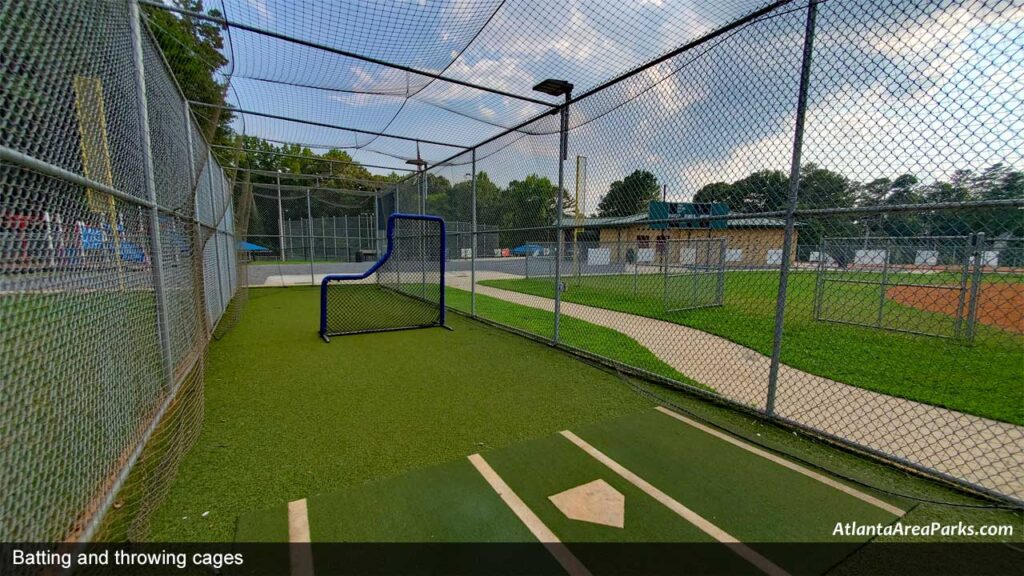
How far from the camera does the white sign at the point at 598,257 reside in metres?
8.11

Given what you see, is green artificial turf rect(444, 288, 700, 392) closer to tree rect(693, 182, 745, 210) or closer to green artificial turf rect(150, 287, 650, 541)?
green artificial turf rect(150, 287, 650, 541)

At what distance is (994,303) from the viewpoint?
6.11 metres

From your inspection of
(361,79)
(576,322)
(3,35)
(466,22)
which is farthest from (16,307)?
(576,322)

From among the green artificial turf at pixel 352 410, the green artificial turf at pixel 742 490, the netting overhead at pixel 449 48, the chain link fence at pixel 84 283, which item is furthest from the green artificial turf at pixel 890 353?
the chain link fence at pixel 84 283

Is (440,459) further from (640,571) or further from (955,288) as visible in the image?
(955,288)

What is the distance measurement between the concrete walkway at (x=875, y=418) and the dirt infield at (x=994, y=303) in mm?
1018

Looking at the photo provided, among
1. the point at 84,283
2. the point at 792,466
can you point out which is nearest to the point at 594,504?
the point at 792,466

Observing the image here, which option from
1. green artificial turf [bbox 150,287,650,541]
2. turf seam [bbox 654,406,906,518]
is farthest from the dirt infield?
green artificial turf [bbox 150,287,650,541]

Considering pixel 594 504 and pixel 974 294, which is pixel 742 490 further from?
pixel 974 294

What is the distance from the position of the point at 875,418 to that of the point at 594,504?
2626mm

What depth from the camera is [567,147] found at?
4.85m

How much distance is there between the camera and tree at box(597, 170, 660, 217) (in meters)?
4.20

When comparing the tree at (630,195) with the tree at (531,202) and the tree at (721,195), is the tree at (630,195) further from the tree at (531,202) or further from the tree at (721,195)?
the tree at (531,202)

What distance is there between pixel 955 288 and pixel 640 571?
6721mm
